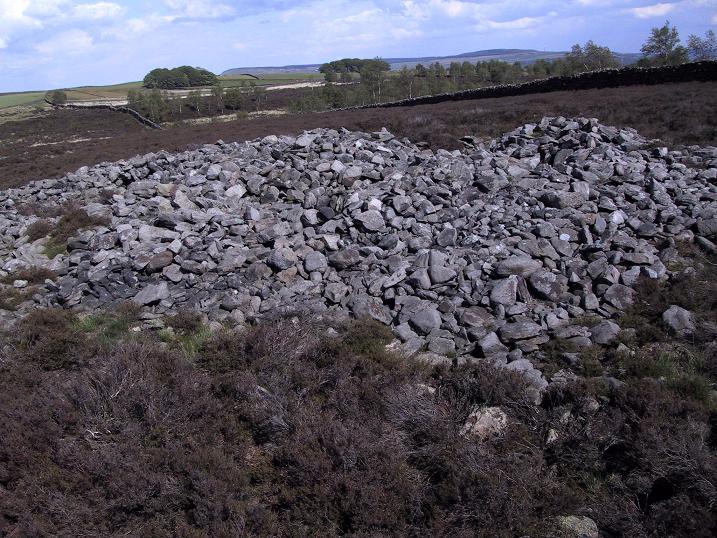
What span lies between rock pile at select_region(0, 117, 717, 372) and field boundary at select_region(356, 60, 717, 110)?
58.6 ft

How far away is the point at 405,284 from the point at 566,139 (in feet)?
28.1

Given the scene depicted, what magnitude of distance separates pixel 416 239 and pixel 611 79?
91.7ft

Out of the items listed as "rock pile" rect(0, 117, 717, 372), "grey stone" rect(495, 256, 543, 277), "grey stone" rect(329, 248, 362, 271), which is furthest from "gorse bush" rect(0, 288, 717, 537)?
"grey stone" rect(329, 248, 362, 271)

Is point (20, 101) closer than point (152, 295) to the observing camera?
No

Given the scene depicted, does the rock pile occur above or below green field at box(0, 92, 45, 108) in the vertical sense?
below

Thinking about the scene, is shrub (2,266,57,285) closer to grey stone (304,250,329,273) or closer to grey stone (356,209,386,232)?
grey stone (304,250,329,273)

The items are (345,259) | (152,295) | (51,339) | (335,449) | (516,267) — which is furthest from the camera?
(345,259)

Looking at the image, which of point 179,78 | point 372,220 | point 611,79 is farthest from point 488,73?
point 179,78

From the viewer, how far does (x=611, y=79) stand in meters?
30.7

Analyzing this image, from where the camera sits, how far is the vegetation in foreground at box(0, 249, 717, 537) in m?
4.49

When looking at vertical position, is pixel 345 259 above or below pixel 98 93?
below

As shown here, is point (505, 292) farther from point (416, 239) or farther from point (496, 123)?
point (496, 123)

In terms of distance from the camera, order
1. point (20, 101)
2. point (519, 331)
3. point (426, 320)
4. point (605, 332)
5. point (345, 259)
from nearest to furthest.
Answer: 1. point (605, 332)
2. point (519, 331)
3. point (426, 320)
4. point (345, 259)
5. point (20, 101)

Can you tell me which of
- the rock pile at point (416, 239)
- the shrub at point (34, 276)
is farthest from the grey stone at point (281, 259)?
the shrub at point (34, 276)
